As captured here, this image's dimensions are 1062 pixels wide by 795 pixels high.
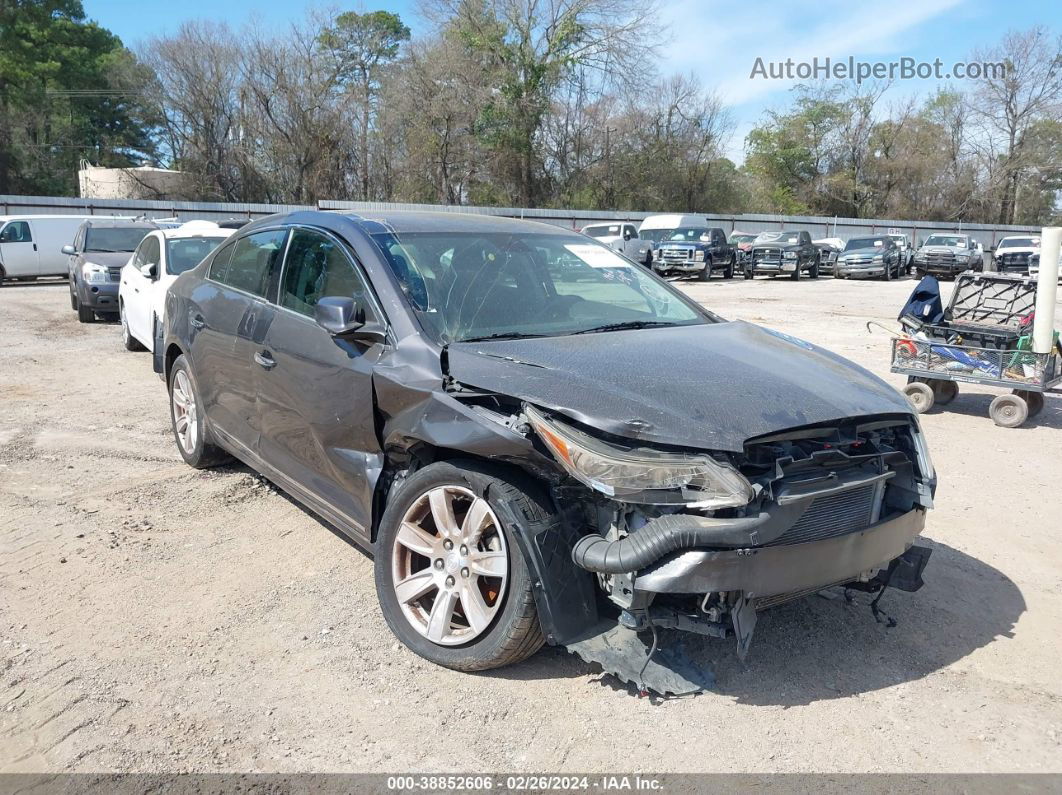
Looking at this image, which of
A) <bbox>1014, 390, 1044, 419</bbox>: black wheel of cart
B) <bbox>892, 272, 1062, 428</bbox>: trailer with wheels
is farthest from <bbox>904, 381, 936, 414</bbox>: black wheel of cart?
<bbox>1014, 390, 1044, 419</bbox>: black wheel of cart

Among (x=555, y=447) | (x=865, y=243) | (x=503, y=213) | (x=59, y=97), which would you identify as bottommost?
(x=555, y=447)

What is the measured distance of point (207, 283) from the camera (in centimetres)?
547

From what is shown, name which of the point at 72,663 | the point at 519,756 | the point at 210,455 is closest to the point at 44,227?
the point at 210,455

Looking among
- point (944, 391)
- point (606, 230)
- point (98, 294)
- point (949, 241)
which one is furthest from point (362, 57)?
point (944, 391)

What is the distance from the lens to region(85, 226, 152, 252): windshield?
15.5 meters

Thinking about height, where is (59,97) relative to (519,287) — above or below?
above

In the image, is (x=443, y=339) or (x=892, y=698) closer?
(x=892, y=698)

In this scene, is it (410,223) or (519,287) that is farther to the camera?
(410,223)

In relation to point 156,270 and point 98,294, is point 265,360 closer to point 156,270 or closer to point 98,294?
point 156,270

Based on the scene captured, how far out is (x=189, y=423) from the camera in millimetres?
5855

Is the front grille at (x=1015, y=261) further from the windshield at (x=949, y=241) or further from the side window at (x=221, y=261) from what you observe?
the side window at (x=221, y=261)

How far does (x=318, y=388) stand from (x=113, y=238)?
45.1 feet

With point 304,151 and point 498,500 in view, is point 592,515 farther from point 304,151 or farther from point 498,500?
point 304,151

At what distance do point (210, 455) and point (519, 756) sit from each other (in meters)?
3.64
